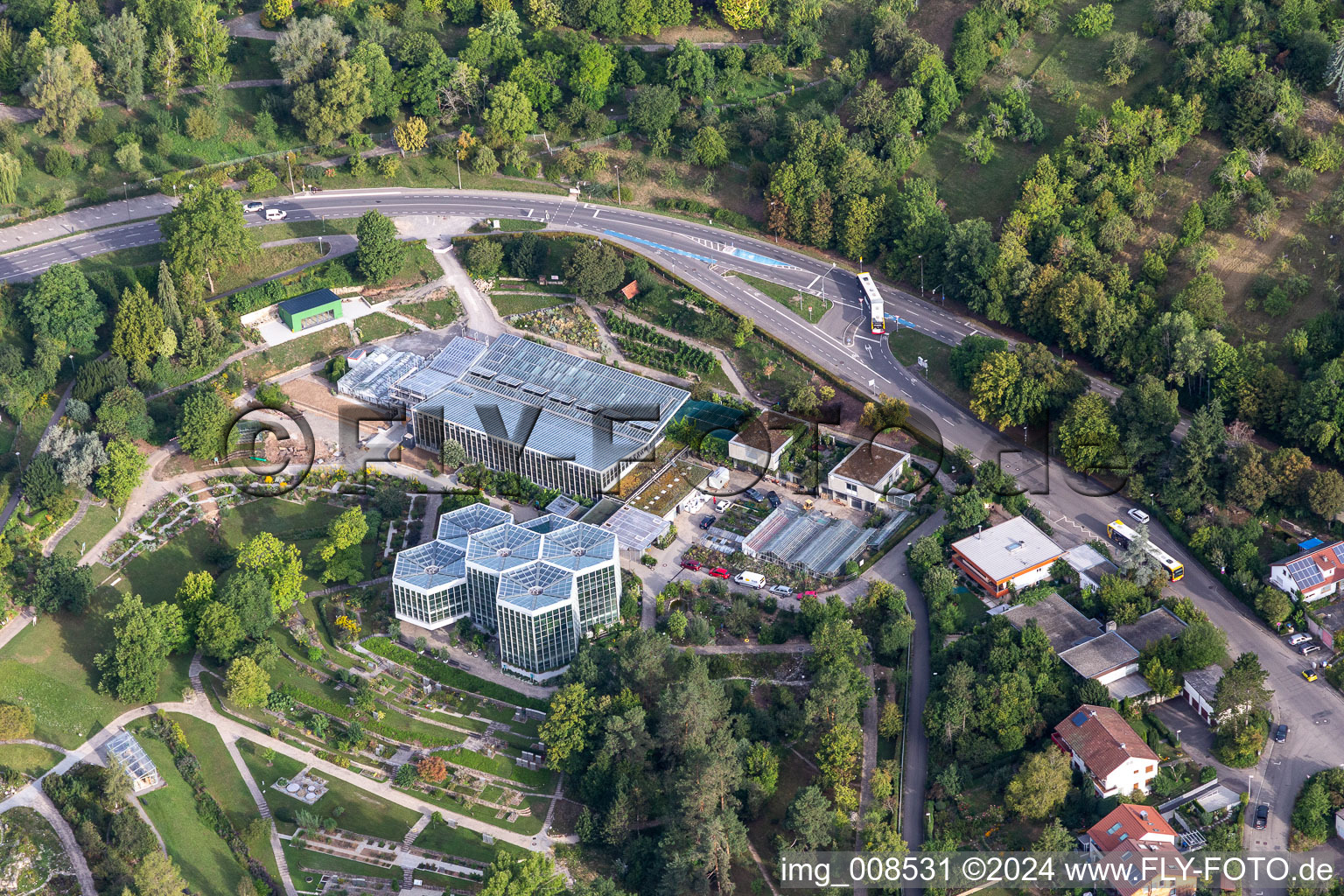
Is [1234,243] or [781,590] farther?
[1234,243]

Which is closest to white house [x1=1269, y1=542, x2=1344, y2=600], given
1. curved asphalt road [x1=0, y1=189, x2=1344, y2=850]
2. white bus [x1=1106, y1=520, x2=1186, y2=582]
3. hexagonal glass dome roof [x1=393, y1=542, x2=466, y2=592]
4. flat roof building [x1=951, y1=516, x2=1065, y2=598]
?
curved asphalt road [x1=0, y1=189, x2=1344, y2=850]

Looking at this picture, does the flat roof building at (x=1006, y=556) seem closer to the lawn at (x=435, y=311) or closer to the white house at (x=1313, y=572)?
the white house at (x=1313, y=572)

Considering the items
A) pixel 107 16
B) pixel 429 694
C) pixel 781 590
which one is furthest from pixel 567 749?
pixel 107 16

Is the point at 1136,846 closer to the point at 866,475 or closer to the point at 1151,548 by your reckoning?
the point at 1151,548

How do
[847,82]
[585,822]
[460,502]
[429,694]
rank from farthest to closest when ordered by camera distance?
1. [847,82]
2. [460,502]
3. [429,694]
4. [585,822]

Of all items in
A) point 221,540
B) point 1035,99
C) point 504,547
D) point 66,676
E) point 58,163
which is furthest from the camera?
point 58,163

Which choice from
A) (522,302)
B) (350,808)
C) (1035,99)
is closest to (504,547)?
(350,808)

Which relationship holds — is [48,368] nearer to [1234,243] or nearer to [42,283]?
[42,283]

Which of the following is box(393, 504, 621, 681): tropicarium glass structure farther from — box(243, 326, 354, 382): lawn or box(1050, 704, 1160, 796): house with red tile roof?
box(1050, 704, 1160, 796): house with red tile roof
